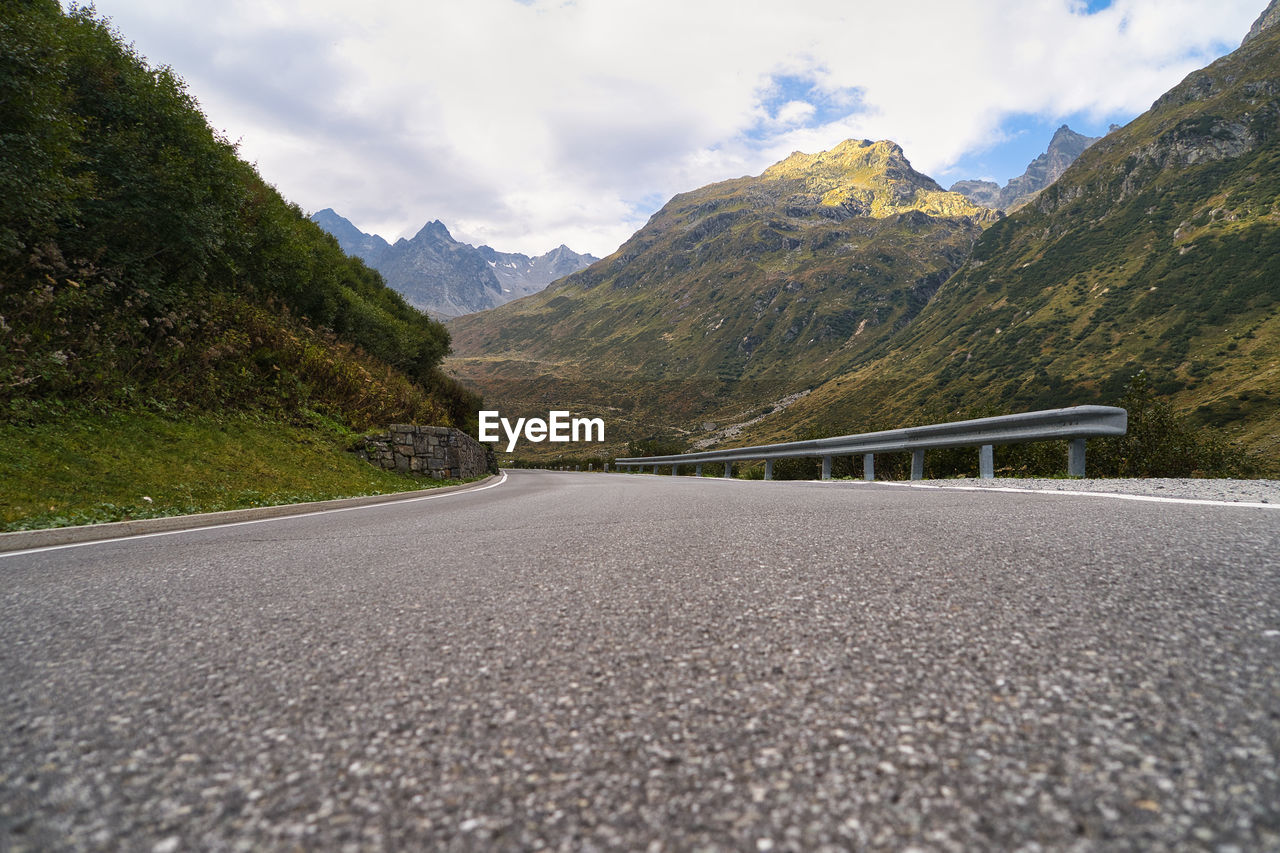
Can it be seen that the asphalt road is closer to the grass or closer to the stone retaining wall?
the grass

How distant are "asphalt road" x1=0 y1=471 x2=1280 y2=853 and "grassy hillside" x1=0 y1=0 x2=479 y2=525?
830cm

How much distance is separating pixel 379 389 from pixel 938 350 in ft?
700

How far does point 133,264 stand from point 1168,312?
190687 millimetres

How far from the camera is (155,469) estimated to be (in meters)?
9.27

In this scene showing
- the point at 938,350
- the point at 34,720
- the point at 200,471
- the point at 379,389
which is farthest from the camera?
the point at 938,350

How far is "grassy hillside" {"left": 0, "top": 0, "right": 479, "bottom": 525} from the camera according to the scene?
9906 millimetres

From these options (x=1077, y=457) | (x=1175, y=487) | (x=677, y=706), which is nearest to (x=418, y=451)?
(x=1077, y=457)

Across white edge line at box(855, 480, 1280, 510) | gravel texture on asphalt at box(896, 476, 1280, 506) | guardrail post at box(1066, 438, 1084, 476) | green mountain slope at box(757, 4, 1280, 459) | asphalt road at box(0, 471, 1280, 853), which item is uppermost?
green mountain slope at box(757, 4, 1280, 459)

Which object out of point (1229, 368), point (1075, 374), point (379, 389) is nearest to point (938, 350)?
point (1075, 374)

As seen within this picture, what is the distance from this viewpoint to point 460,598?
9.39 feet

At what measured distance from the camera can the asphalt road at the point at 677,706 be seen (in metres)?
1.09

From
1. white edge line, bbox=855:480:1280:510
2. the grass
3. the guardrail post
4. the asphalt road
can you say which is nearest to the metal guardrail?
the guardrail post

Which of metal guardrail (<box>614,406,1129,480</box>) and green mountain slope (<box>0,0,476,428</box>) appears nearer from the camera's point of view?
metal guardrail (<box>614,406,1129,480</box>)

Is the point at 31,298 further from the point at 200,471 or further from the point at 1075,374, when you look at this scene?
the point at 1075,374
